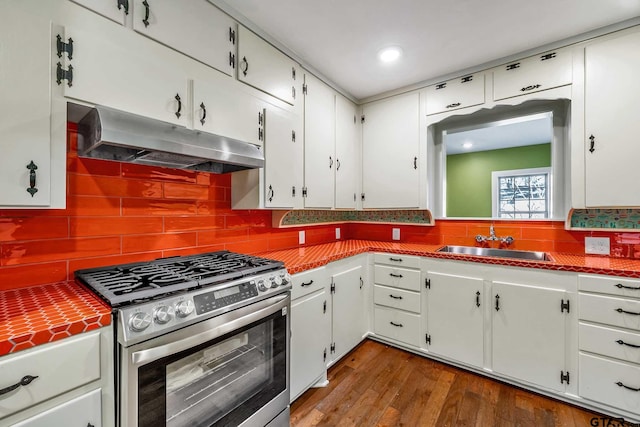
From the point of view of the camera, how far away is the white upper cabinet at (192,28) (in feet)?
4.48

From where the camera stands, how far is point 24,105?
1.03 m

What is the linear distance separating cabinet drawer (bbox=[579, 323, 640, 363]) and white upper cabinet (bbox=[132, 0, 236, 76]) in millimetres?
2811

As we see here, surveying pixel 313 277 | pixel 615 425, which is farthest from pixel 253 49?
pixel 615 425

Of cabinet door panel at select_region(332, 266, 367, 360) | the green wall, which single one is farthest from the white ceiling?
the green wall

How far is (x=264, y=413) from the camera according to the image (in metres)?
1.48

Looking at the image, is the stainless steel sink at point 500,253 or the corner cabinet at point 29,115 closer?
the corner cabinet at point 29,115

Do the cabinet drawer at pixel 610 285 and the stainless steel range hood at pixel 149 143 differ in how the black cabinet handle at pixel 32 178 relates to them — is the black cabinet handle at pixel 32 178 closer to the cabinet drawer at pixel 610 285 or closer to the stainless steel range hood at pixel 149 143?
the stainless steel range hood at pixel 149 143

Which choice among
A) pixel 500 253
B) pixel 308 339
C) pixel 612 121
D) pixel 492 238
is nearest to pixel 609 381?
pixel 500 253

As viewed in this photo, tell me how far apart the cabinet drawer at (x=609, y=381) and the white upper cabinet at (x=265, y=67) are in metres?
2.73

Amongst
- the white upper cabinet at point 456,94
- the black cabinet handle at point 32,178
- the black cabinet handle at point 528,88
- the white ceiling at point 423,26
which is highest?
the white ceiling at point 423,26

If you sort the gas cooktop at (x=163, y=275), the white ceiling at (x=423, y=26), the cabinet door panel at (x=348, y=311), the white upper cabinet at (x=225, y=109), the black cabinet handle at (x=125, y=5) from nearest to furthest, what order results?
1. the gas cooktop at (x=163, y=275)
2. the black cabinet handle at (x=125, y=5)
3. the white upper cabinet at (x=225, y=109)
4. the white ceiling at (x=423, y=26)
5. the cabinet door panel at (x=348, y=311)

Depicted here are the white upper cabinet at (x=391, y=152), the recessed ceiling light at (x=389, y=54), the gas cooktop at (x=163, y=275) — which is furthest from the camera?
the white upper cabinet at (x=391, y=152)

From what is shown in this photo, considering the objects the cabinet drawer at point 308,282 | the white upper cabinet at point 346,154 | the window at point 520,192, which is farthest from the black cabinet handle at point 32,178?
the window at point 520,192

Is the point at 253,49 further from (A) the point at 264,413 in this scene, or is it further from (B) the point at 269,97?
(A) the point at 264,413
